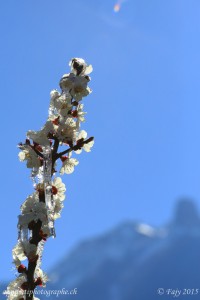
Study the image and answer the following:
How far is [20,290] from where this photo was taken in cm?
395

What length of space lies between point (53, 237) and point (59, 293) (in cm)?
150

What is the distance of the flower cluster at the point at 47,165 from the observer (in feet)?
12.8

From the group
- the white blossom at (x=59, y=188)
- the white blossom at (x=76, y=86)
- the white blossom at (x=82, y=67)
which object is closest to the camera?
the white blossom at (x=59, y=188)

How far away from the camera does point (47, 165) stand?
4.13m

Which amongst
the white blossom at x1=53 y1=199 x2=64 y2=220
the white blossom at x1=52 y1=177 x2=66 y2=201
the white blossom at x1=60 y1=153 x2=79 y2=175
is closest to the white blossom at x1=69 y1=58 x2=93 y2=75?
the white blossom at x1=60 y1=153 x2=79 y2=175

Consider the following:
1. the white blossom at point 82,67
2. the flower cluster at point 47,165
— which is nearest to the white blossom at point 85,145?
the flower cluster at point 47,165

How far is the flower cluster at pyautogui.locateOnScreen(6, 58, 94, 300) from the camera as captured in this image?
3902 mm

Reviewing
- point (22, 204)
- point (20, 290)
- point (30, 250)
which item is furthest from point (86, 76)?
point (20, 290)

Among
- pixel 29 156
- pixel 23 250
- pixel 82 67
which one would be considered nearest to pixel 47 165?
pixel 29 156

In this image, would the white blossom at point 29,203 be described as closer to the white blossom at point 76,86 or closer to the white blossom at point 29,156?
the white blossom at point 29,156

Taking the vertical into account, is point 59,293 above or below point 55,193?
below

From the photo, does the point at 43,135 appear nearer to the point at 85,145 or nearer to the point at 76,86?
the point at 85,145

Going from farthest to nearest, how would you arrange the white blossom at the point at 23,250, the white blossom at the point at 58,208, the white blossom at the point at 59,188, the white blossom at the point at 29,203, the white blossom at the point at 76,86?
1. the white blossom at the point at 76,86
2. the white blossom at the point at 59,188
3. the white blossom at the point at 58,208
4. the white blossom at the point at 29,203
5. the white blossom at the point at 23,250

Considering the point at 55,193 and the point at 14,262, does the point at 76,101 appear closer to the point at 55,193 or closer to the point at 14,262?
the point at 55,193
